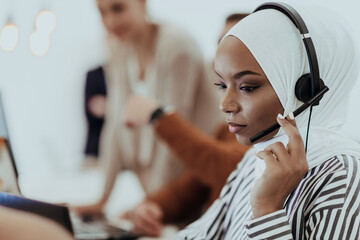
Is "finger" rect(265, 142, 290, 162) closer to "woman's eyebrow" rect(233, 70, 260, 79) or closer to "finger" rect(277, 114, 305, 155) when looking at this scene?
"finger" rect(277, 114, 305, 155)

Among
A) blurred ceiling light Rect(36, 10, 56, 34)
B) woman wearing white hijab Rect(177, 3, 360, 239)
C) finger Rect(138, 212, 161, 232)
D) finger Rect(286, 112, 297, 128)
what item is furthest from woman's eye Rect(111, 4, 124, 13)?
finger Rect(286, 112, 297, 128)

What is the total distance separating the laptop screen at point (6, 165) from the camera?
0.88 meters

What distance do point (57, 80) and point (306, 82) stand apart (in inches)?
97.0

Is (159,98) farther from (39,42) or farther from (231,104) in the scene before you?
(231,104)

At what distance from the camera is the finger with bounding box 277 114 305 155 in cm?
67

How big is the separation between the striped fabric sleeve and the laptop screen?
449mm

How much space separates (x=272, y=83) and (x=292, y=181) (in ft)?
0.49

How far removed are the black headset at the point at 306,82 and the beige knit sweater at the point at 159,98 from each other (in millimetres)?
1061

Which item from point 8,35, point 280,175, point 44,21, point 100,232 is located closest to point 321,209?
point 280,175

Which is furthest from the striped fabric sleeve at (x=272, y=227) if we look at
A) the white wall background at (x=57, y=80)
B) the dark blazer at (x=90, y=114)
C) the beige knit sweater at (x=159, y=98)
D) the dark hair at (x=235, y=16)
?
the dark blazer at (x=90, y=114)

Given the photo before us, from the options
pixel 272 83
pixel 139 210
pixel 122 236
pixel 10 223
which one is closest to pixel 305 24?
pixel 272 83

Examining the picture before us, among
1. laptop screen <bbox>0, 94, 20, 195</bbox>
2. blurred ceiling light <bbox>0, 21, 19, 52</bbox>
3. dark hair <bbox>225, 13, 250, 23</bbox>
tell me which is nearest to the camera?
laptop screen <bbox>0, 94, 20, 195</bbox>

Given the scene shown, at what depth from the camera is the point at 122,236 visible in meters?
1.36

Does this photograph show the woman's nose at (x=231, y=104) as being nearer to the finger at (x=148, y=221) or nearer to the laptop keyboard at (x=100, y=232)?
the laptop keyboard at (x=100, y=232)
